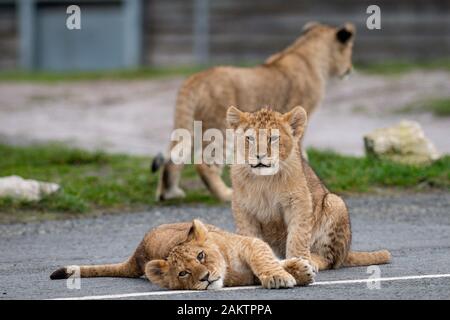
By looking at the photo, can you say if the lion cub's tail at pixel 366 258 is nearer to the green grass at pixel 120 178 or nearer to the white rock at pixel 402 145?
the green grass at pixel 120 178

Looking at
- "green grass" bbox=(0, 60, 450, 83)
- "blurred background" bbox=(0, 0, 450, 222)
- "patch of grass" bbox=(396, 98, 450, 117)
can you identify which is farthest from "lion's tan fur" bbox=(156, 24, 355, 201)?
"green grass" bbox=(0, 60, 450, 83)

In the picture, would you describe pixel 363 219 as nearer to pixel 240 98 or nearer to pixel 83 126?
pixel 240 98

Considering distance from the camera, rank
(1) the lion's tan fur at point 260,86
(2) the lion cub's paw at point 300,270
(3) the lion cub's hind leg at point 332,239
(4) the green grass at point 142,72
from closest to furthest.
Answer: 1. (2) the lion cub's paw at point 300,270
2. (3) the lion cub's hind leg at point 332,239
3. (1) the lion's tan fur at point 260,86
4. (4) the green grass at point 142,72

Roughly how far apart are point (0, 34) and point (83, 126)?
24.1 feet

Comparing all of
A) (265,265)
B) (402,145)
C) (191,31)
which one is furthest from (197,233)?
(191,31)

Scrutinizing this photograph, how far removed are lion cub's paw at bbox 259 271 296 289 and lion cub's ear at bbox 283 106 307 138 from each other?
46.8 inches

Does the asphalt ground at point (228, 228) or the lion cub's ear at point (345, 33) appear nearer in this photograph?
the asphalt ground at point (228, 228)

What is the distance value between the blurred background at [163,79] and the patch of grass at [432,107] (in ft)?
0.11

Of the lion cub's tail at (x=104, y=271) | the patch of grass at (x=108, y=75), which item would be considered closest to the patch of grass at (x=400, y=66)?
the patch of grass at (x=108, y=75)

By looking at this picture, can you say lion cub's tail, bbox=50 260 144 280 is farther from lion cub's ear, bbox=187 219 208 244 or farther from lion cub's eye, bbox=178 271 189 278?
lion cub's eye, bbox=178 271 189 278

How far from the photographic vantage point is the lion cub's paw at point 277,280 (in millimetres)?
7449

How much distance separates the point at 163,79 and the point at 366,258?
50.2ft

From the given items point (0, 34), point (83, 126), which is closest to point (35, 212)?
Result: point (83, 126)

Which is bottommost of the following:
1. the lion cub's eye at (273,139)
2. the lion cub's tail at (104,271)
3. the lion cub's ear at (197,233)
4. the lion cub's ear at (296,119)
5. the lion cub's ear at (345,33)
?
the lion cub's tail at (104,271)
